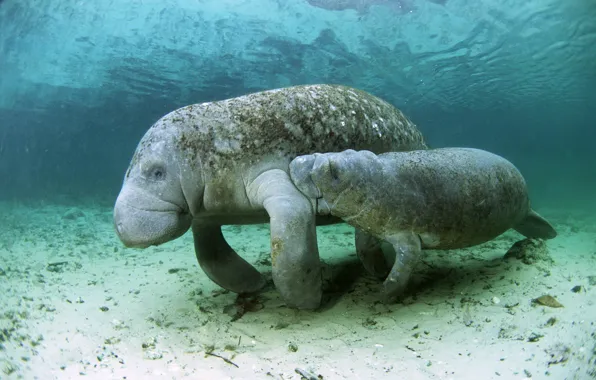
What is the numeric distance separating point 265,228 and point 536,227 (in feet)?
23.9

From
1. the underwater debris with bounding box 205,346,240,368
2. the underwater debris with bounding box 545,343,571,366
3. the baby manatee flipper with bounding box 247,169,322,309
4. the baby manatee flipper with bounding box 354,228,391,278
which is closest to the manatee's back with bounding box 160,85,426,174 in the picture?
the baby manatee flipper with bounding box 247,169,322,309

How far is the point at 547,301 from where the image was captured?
143 inches

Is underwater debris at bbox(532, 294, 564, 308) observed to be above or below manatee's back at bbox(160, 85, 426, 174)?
below

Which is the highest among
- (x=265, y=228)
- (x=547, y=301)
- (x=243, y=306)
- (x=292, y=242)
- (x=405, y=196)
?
(x=405, y=196)

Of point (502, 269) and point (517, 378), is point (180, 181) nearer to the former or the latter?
point (517, 378)

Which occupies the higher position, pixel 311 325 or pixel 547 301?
pixel 547 301

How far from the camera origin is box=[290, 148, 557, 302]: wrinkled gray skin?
381 centimetres

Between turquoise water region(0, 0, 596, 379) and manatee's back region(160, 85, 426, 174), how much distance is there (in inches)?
64.9

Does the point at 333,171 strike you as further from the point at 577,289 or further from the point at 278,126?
the point at 577,289

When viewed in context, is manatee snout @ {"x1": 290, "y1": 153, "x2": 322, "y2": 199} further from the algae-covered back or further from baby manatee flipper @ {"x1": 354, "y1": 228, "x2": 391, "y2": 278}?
baby manatee flipper @ {"x1": 354, "y1": 228, "x2": 391, "y2": 278}

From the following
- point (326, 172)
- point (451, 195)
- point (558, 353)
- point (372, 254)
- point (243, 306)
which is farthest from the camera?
point (372, 254)

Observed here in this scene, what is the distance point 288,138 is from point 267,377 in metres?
→ 2.34

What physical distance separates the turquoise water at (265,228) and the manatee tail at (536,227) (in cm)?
53

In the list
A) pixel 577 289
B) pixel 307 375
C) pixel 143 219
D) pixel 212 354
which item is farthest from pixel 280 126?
pixel 577 289
